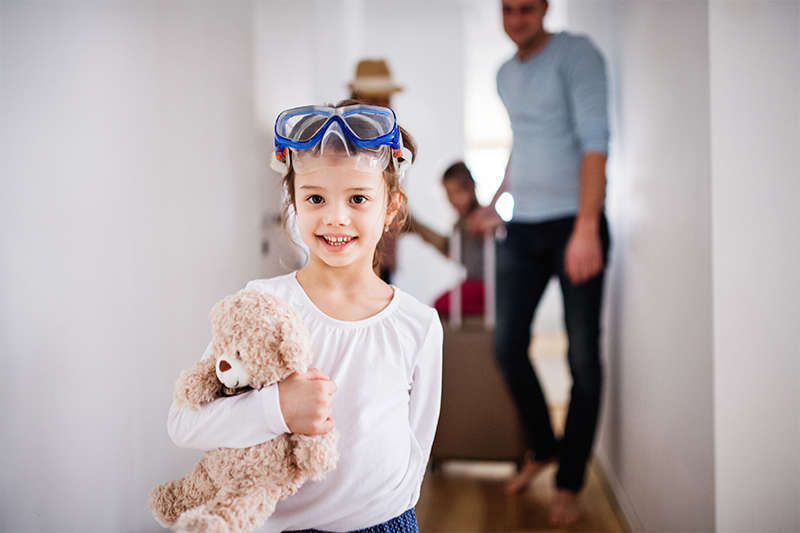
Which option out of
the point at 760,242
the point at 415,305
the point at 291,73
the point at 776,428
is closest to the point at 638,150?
the point at 760,242

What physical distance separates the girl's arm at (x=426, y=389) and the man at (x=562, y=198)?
100 cm

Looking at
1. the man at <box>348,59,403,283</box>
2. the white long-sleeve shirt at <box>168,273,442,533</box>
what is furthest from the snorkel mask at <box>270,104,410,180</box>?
the man at <box>348,59,403,283</box>

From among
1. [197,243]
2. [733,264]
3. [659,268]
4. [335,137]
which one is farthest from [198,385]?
[659,268]

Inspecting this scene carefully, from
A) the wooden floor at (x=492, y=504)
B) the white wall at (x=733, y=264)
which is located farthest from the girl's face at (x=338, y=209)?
the wooden floor at (x=492, y=504)

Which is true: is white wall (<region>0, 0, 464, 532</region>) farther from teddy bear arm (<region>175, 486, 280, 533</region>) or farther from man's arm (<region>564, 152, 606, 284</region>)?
man's arm (<region>564, 152, 606, 284</region>)

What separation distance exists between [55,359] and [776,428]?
46.2 inches

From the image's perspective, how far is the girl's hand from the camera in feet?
2.41

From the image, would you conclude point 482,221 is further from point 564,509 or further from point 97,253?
point 97,253

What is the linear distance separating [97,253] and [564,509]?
4.65 feet

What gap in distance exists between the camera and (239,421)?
0.73 meters

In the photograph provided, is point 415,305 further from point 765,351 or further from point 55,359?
point 765,351

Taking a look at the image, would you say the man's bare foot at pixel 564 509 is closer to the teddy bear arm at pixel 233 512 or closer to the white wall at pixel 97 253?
the white wall at pixel 97 253

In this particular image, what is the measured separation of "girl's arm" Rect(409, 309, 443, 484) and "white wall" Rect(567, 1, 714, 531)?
0.57 metres

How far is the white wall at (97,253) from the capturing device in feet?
2.97
